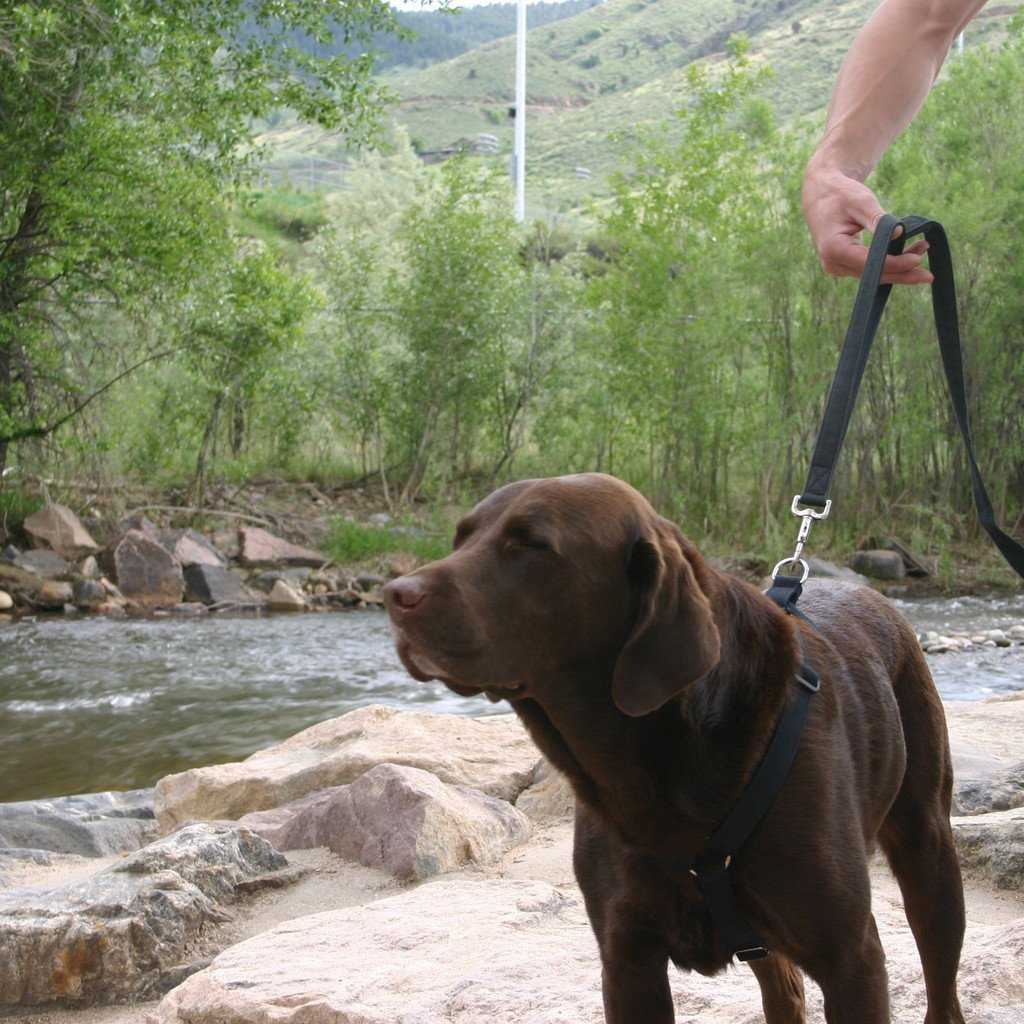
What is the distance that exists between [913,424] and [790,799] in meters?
17.8

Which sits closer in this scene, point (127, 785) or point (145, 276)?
point (127, 785)

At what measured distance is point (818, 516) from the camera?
2.45 m

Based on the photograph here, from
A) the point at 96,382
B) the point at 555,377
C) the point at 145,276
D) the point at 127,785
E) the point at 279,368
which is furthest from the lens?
the point at 555,377

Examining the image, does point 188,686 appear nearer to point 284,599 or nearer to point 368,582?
point 284,599

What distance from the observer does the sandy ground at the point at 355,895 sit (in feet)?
11.1

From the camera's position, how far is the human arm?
2594 millimetres

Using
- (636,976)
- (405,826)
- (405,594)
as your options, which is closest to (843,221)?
(405,594)

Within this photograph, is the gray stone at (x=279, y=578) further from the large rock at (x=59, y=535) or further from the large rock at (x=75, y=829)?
the large rock at (x=75, y=829)

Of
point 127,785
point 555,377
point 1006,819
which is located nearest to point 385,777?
point 1006,819

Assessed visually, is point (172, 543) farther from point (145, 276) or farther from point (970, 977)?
point (970, 977)

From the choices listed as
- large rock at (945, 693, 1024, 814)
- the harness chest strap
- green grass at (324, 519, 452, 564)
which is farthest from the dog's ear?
green grass at (324, 519, 452, 564)

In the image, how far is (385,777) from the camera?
440cm

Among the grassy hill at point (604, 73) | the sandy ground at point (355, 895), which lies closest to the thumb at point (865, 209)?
the sandy ground at point (355, 895)

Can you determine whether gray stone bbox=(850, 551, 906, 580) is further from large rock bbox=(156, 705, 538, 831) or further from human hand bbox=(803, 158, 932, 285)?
human hand bbox=(803, 158, 932, 285)
